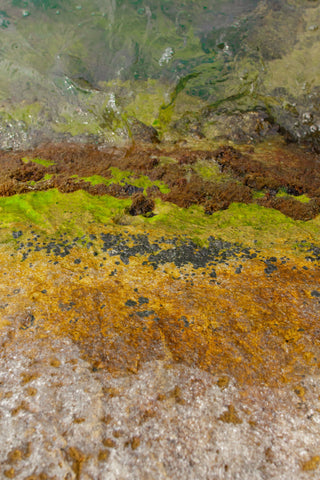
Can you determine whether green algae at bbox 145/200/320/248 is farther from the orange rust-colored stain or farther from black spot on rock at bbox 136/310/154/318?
black spot on rock at bbox 136/310/154/318

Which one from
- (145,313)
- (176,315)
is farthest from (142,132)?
(176,315)

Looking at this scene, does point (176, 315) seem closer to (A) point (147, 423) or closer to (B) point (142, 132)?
(A) point (147, 423)

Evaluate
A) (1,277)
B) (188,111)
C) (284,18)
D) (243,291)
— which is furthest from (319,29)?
(1,277)

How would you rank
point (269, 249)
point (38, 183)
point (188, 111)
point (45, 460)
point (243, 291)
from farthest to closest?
point (188, 111)
point (38, 183)
point (269, 249)
point (243, 291)
point (45, 460)

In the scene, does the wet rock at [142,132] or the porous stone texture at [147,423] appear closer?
the porous stone texture at [147,423]

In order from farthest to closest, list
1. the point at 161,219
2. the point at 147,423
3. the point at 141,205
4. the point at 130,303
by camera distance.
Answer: the point at 141,205, the point at 161,219, the point at 130,303, the point at 147,423

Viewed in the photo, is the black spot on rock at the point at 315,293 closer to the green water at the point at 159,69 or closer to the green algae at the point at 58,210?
the green algae at the point at 58,210

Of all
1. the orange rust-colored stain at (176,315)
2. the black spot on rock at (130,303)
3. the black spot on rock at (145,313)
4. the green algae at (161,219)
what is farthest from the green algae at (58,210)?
the black spot on rock at (145,313)

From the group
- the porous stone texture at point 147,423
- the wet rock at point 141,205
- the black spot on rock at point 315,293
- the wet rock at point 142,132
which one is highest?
the wet rock at point 142,132

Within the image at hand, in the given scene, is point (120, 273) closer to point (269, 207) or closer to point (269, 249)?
point (269, 249)
